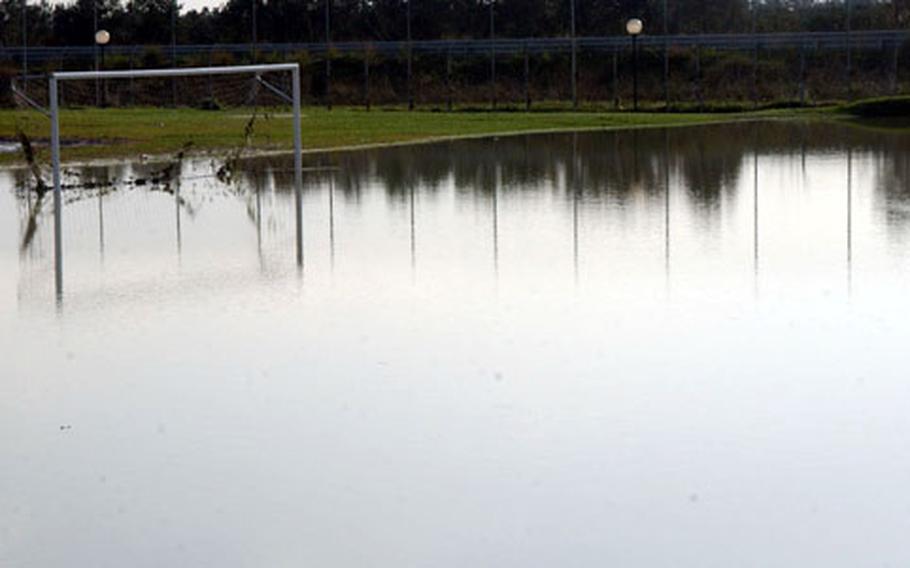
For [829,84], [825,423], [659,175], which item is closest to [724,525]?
[825,423]

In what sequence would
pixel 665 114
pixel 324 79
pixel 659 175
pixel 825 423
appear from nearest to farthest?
pixel 825 423 → pixel 659 175 → pixel 665 114 → pixel 324 79

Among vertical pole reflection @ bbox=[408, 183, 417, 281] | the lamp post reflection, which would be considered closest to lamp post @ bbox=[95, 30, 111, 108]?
the lamp post reflection

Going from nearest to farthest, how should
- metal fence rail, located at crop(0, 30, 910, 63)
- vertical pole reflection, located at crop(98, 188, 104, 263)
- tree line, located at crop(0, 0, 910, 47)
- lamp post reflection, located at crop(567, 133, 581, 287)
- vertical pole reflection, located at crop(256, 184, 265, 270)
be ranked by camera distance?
1. lamp post reflection, located at crop(567, 133, 581, 287)
2. vertical pole reflection, located at crop(256, 184, 265, 270)
3. vertical pole reflection, located at crop(98, 188, 104, 263)
4. metal fence rail, located at crop(0, 30, 910, 63)
5. tree line, located at crop(0, 0, 910, 47)

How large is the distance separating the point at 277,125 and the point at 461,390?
97.2ft

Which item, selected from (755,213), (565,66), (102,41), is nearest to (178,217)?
(755,213)

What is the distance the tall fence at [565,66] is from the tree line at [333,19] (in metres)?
5.06

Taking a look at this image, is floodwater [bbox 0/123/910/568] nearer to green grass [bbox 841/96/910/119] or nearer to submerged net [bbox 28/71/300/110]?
green grass [bbox 841/96/910/119]

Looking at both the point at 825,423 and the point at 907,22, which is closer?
the point at 825,423

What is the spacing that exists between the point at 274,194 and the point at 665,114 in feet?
72.9

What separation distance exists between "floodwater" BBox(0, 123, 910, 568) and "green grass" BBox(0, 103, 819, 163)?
13.3m

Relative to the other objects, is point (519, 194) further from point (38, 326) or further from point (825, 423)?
point (825, 423)

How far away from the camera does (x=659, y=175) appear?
75.6ft

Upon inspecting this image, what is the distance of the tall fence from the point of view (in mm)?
47844

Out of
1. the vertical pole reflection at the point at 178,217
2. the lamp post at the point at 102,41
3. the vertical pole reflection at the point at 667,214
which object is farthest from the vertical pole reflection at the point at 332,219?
the lamp post at the point at 102,41
